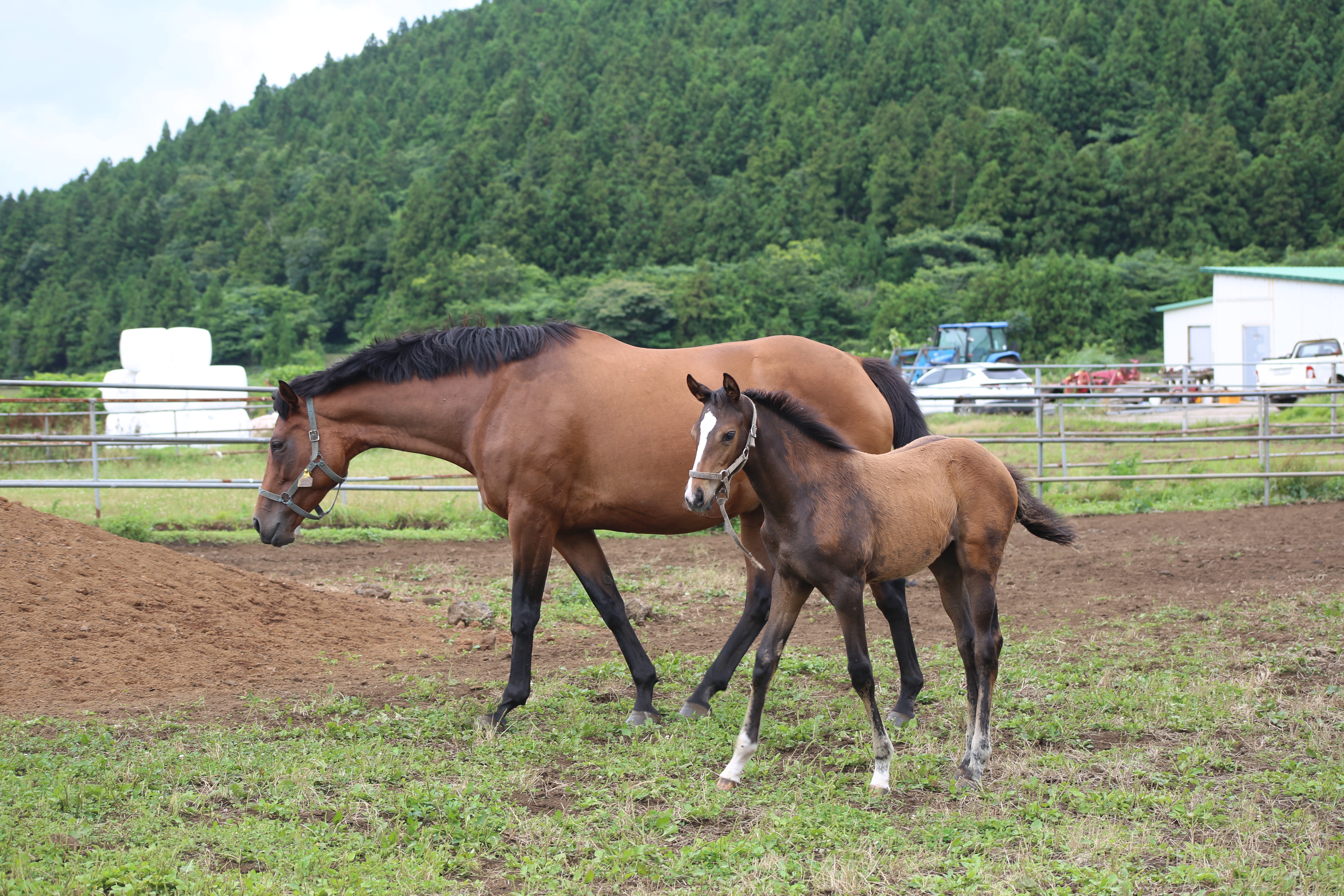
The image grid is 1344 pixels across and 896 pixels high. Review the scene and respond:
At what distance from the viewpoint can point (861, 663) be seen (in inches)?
155

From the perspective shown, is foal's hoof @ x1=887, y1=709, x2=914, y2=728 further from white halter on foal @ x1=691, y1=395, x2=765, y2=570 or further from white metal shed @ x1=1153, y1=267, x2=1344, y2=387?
white metal shed @ x1=1153, y1=267, x2=1344, y2=387

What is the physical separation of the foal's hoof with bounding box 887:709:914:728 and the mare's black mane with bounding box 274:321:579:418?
2474 millimetres

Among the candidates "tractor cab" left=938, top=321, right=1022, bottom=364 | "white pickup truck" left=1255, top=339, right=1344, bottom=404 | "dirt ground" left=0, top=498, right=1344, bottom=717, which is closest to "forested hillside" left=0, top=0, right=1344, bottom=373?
"tractor cab" left=938, top=321, right=1022, bottom=364

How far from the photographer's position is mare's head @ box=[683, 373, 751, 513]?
3707mm

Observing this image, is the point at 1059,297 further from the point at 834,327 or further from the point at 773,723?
the point at 773,723

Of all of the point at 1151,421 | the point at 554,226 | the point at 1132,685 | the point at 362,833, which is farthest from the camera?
the point at 554,226

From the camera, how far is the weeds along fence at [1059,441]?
32.4ft

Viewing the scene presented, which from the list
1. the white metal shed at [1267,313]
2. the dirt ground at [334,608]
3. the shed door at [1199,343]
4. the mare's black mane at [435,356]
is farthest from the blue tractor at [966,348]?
the mare's black mane at [435,356]

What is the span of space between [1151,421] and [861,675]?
60.5 feet

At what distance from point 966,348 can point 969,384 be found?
14076 millimetres

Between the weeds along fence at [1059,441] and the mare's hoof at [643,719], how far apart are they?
4.17 meters

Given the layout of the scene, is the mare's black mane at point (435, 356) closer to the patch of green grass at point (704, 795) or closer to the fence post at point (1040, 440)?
the patch of green grass at point (704, 795)

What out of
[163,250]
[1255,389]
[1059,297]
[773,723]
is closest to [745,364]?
[773,723]

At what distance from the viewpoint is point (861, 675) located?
3.95 metres
